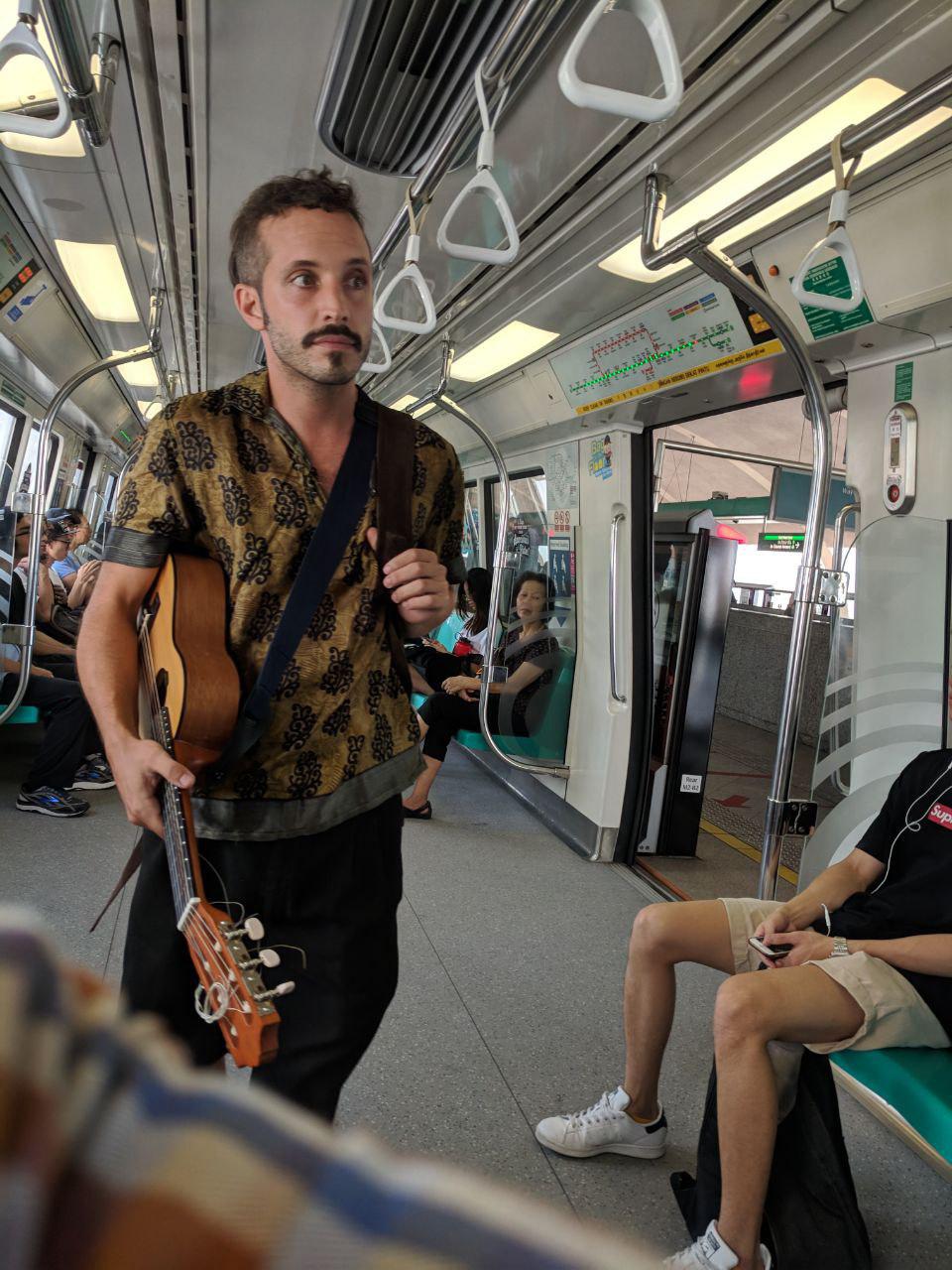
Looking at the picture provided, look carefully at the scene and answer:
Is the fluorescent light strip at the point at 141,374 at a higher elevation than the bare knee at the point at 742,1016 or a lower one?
higher

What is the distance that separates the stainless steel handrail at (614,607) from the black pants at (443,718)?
49.3 inches

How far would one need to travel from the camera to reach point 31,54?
5.50 feet

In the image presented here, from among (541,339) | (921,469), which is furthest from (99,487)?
(921,469)

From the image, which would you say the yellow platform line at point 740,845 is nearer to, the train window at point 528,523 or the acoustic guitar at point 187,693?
the train window at point 528,523

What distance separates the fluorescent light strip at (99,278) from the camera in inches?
203

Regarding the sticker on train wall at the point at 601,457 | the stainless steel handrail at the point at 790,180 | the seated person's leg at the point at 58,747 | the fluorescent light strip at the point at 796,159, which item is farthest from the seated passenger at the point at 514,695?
the stainless steel handrail at the point at 790,180

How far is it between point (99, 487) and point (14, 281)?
12.6 metres

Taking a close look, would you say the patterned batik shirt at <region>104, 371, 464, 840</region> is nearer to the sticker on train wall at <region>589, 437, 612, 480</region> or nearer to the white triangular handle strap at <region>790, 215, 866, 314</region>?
the white triangular handle strap at <region>790, 215, 866, 314</region>

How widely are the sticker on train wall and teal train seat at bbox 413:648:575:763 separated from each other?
1.22 m

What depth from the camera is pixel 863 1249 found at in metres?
2.04

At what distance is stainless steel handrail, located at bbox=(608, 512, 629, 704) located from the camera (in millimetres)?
5086

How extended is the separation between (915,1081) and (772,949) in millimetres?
426

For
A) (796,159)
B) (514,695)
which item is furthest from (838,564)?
(514,695)

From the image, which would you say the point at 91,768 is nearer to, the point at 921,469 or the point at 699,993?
the point at 699,993
